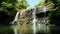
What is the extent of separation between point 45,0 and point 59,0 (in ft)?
33.2

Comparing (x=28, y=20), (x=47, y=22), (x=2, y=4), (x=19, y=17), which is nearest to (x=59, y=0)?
(x=47, y=22)

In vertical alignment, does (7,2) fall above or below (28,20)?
above

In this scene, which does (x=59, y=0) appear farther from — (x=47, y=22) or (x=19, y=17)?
(x=19, y=17)

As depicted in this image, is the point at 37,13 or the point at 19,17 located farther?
the point at 19,17

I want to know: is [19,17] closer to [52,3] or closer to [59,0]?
[52,3]

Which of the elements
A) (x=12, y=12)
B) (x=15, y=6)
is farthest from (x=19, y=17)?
(x=15, y=6)

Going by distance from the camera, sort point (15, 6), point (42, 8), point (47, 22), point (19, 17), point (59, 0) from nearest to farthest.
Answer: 1. point (59, 0)
2. point (47, 22)
3. point (42, 8)
4. point (19, 17)
5. point (15, 6)

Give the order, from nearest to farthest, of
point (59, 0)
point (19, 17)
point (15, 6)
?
point (59, 0) → point (19, 17) → point (15, 6)

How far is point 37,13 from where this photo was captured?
40.1 meters

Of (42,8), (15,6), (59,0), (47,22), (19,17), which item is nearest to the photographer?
(59,0)

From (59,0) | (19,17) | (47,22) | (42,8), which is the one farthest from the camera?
(19,17)

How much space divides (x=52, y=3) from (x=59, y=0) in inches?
199

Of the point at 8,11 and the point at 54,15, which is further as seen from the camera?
the point at 8,11

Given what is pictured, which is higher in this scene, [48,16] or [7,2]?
[7,2]
